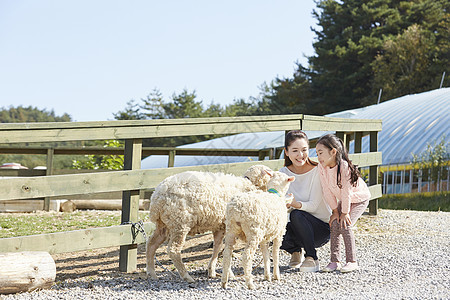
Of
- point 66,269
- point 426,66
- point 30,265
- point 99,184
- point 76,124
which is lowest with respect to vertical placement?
point 66,269

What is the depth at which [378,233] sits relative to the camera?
6.40 m

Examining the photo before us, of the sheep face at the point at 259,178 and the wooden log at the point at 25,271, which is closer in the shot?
the wooden log at the point at 25,271

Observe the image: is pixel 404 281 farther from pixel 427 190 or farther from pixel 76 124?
pixel 427 190

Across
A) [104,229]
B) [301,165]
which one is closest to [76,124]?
[104,229]

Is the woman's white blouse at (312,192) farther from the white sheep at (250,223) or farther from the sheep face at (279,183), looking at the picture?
the white sheep at (250,223)

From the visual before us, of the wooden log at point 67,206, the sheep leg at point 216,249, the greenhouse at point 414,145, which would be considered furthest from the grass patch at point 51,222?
the greenhouse at point 414,145

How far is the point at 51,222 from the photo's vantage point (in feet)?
24.5

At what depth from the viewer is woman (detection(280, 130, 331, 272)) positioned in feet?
14.5

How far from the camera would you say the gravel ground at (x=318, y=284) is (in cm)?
359

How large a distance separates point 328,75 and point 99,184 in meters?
36.4

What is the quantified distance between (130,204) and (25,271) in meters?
1.18

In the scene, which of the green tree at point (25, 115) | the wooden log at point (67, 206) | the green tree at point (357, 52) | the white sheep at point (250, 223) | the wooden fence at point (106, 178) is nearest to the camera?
the white sheep at point (250, 223)

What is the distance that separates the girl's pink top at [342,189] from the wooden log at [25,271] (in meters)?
2.46

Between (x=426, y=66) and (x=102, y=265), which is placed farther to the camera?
(x=426, y=66)
